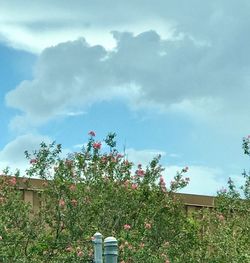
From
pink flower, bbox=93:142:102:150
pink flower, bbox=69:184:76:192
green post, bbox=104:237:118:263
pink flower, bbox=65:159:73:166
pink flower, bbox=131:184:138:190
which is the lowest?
green post, bbox=104:237:118:263

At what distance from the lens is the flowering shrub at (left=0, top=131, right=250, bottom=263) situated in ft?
52.2

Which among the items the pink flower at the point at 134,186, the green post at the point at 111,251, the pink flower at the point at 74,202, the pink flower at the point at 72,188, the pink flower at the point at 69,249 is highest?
the pink flower at the point at 134,186

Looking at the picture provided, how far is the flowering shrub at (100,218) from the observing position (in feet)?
52.2

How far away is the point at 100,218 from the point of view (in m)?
16.4

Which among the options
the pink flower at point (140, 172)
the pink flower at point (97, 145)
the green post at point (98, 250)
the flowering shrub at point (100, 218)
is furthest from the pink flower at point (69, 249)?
the green post at point (98, 250)

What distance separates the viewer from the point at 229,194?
21734 millimetres

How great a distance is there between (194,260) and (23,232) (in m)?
3.71

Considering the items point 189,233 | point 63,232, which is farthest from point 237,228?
point 63,232

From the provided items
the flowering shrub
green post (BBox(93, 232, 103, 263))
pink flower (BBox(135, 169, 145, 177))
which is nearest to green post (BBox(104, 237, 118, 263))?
green post (BBox(93, 232, 103, 263))

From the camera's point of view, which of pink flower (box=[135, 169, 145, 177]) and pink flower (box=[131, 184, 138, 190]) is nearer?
pink flower (box=[131, 184, 138, 190])

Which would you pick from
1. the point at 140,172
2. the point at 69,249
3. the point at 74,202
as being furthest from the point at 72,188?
the point at 140,172

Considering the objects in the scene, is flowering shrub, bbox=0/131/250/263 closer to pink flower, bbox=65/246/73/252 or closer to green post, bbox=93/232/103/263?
pink flower, bbox=65/246/73/252

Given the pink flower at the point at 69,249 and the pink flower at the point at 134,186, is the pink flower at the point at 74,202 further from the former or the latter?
the pink flower at the point at 134,186

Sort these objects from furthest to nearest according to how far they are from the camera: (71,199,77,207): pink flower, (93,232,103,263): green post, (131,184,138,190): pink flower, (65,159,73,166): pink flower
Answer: (131,184,138,190): pink flower → (65,159,73,166): pink flower → (71,199,77,207): pink flower → (93,232,103,263): green post
